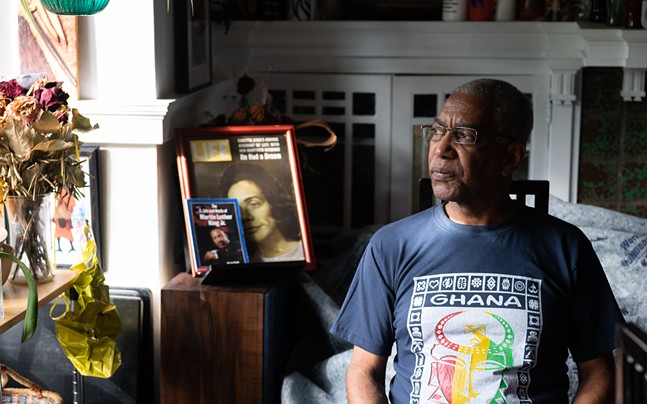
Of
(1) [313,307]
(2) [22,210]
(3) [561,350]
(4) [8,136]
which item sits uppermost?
(4) [8,136]

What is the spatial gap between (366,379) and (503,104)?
62 cm

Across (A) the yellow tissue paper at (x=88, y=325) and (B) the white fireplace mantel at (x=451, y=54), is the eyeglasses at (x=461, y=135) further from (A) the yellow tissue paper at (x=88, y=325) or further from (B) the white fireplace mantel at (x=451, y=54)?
(B) the white fireplace mantel at (x=451, y=54)

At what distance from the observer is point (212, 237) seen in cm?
277

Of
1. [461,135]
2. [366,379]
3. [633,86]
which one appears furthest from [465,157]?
[633,86]

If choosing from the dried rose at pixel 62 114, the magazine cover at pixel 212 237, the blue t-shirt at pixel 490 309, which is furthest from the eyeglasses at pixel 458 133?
the magazine cover at pixel 212 237

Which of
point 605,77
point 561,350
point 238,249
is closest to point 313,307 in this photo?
point 238,249

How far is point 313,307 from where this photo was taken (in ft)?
9.48

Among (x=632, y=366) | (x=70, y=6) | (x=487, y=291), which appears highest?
(x=70, y=6)

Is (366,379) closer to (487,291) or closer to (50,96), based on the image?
(487,291)

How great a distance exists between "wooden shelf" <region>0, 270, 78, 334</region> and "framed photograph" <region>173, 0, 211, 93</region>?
0.74 metres

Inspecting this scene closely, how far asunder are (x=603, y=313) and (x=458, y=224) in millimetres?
332

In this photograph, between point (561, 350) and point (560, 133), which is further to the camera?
point (560, 133)

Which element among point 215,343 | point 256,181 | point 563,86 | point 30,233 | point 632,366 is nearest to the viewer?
point 632,366

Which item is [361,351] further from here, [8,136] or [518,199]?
[8,136]
